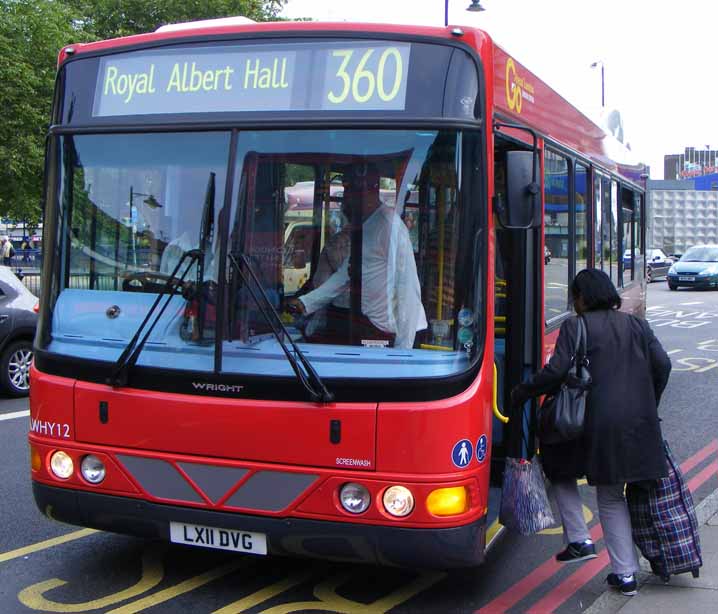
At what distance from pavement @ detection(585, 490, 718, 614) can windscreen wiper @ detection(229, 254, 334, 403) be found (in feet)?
5.82

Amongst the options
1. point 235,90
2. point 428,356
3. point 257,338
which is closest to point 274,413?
point 257,338

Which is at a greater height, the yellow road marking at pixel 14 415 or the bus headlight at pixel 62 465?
the bus headlight at pixel 62 465

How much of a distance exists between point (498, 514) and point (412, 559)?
1.04 m

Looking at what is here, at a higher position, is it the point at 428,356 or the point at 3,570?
the point at 428,356

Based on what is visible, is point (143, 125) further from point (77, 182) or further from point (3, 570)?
point (3, 570)

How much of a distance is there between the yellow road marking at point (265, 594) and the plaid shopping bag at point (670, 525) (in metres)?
1.81

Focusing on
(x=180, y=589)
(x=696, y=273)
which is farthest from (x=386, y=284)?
(x=696, y=273)

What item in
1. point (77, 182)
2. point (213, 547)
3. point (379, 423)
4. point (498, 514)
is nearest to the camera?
point (379, 423)

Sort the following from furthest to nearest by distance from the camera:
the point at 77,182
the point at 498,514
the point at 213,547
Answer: the point at 498,514 → the point at 77,182 → the point at 213,547

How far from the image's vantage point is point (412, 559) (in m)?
4.16

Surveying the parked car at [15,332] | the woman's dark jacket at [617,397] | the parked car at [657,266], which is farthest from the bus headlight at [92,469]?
the parked car at [657,266]

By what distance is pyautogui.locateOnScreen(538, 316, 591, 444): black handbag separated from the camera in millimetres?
4570

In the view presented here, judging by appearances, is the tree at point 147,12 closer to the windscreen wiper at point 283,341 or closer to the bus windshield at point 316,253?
the bus windshield at point 316,253

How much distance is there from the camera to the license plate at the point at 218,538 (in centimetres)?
432
